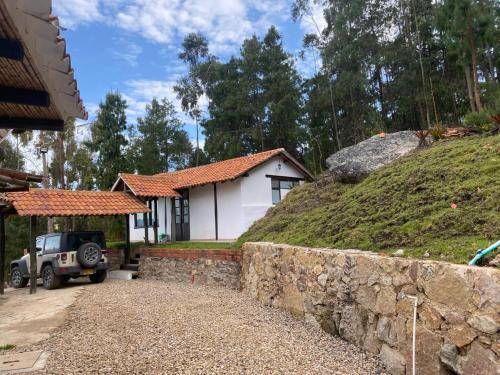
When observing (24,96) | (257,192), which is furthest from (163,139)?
(24,96)

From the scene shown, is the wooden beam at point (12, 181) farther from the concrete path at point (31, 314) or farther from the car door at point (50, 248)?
the car door at point (50, 248)

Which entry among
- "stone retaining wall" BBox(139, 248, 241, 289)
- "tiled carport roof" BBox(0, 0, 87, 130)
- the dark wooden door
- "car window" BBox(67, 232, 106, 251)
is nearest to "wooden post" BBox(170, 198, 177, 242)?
the dark wooden door

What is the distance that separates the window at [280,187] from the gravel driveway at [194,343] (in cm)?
1085

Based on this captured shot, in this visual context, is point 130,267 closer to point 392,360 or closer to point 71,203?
point 71,203

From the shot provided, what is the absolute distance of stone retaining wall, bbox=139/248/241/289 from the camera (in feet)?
37.6

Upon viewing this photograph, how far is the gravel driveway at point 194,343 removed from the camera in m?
5.04

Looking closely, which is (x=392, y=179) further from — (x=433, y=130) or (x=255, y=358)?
(x=255, y=358)

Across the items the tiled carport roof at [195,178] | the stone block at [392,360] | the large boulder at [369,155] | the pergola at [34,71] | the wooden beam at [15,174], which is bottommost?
the stone block at [392,360]

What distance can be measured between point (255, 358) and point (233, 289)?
5852 millimetres

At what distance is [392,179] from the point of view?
8555 millimetres

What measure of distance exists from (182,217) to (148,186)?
2.82 meters

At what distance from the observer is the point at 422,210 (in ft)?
21.4

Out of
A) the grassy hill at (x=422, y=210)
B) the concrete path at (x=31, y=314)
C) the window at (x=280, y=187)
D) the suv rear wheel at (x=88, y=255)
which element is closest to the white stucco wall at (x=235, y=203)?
the window at (x=280, y=187)

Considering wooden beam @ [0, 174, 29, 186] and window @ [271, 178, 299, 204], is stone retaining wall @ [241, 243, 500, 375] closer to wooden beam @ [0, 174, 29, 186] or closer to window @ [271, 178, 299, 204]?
wooden beam @ [0, 174, 29, 186]
